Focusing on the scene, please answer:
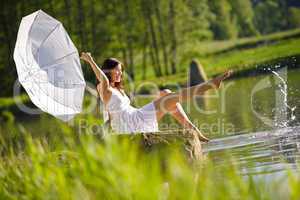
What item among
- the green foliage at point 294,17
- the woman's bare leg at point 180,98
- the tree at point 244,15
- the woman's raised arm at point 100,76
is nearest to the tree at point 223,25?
the tree at point 244,15

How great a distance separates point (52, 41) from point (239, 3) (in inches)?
2373

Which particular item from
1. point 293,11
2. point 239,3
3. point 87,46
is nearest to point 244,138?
point 87,46

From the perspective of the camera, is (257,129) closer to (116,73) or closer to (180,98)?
(116,73)

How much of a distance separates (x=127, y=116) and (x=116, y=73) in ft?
1.82

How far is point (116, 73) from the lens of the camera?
984cm

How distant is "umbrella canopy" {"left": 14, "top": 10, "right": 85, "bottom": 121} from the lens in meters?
10.3

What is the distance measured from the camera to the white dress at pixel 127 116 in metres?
9.63

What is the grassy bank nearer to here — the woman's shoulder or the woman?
the woman

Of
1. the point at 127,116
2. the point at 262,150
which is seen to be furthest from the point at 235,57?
the point at 127,116

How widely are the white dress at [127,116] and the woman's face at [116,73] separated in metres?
0.13

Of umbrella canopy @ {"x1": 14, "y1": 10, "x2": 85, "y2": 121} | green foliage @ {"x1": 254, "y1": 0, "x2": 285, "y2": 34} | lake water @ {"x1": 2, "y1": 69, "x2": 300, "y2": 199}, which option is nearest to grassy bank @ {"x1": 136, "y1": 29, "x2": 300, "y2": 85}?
lake water @ {"x1": 2, "y1": 69, "x2": 300, "y2": 199}

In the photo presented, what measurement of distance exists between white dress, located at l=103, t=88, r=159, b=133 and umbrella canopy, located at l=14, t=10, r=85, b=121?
478mm

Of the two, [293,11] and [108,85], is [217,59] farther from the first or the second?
[108,85]

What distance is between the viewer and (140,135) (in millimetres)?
8805
